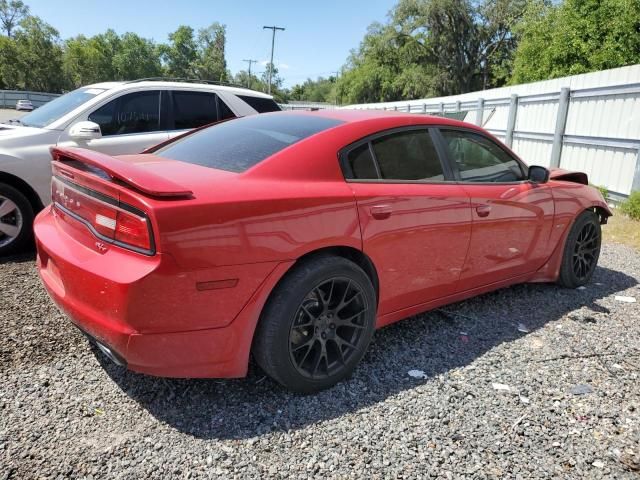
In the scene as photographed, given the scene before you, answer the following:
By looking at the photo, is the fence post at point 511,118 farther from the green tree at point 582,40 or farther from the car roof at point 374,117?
the green tree at point 582,40

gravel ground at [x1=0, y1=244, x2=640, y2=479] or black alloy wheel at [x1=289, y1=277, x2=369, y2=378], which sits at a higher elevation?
black alloy wheel at [x1=289, y1=277, x2=369, y2=378]

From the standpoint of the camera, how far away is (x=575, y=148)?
959 cm

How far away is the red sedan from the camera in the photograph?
7.04 ft

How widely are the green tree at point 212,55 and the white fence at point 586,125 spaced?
88567mm

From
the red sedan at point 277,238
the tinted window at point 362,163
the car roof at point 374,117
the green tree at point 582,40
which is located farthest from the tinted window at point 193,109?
the green tree at point 582,40

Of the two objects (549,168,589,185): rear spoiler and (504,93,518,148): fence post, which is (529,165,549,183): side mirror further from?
(504,93,518,148): fence post

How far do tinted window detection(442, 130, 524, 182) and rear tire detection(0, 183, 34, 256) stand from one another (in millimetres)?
3979

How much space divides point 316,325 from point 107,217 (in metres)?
1.17

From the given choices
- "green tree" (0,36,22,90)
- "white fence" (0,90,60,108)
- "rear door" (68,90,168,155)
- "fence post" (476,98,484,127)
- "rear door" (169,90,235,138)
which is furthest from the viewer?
"green tree" (0,36,22,90)

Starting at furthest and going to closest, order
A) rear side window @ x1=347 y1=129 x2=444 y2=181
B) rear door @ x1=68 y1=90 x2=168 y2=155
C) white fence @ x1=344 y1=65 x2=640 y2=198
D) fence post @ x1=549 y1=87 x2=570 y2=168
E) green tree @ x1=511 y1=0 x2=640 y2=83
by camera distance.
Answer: green tree @ x1=511 y1=0 x2=640 y2=83
fence post @ x1=549 y1=87 x2=570 y2=168
white fence @ x1=344 y1=65 x2=640 y2=198
rear door @ x1=68 y1=90 x2=168 y2=155
rear side window @ x1=347 y1=129 x2=444 y2=181

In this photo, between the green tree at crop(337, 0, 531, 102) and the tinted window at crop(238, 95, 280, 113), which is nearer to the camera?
the tinted window at crop(238, 95, 280, 113)

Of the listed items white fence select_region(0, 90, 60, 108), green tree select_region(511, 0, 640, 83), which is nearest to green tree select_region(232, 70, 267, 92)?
white fence select_region(0, 90, 60, 108)

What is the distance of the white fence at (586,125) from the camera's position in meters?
8.23

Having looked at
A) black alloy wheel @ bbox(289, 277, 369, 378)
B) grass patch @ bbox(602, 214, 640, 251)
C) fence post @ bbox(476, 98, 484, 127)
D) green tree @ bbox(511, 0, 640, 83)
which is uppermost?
green tree @ bbox(511, 0, 640, 83)
